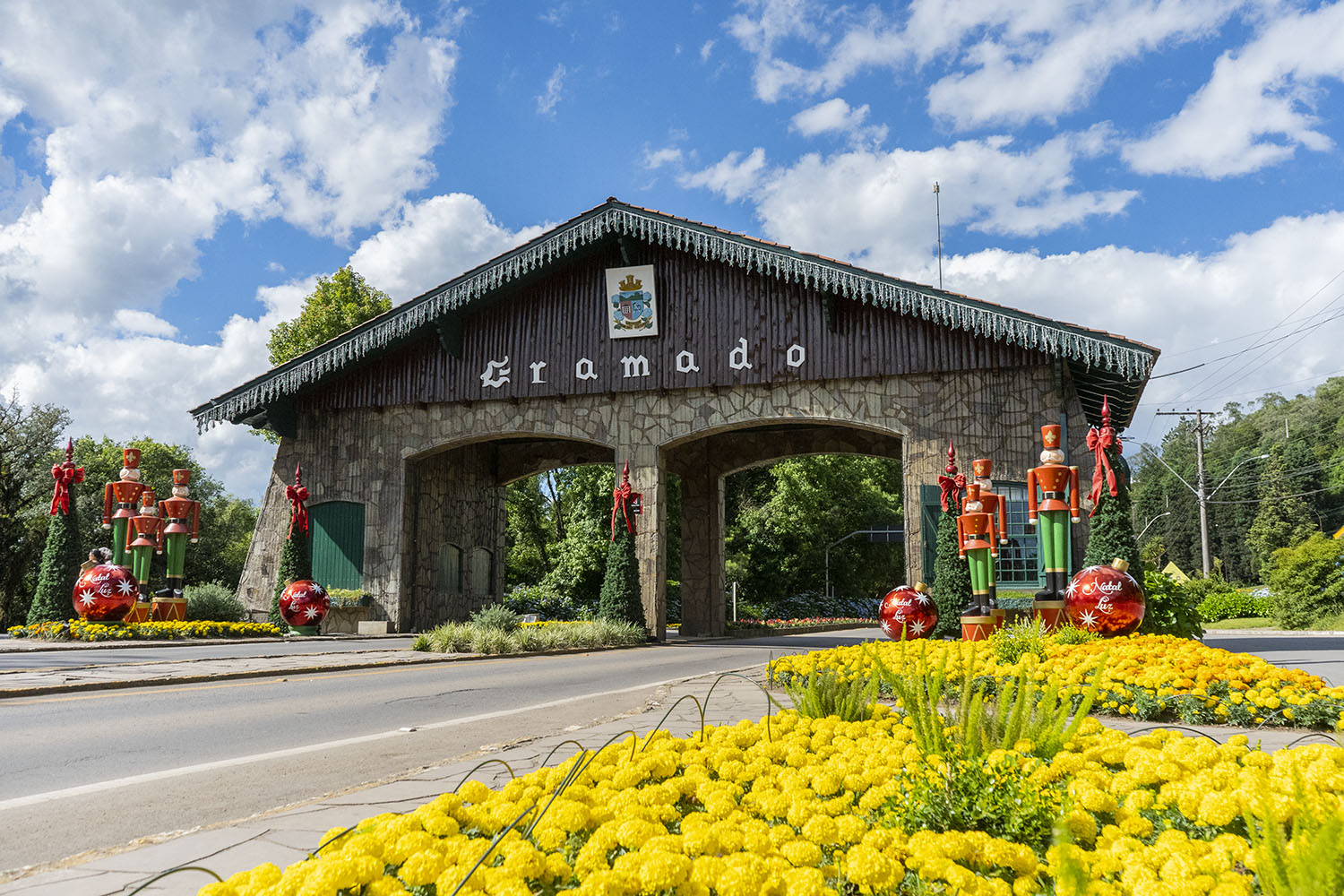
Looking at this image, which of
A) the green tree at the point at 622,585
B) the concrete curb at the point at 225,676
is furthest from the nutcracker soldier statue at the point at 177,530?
the green tree at the point at 622,585

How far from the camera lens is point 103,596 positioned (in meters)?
14.9

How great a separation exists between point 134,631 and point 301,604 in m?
3.58

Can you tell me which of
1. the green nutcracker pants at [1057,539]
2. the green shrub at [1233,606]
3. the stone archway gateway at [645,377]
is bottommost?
the green shrub at [1233,606]

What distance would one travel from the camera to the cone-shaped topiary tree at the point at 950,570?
14.5 meters

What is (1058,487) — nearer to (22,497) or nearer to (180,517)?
(180,517)

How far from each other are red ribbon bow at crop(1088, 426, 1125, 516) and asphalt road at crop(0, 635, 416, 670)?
11.2 metres

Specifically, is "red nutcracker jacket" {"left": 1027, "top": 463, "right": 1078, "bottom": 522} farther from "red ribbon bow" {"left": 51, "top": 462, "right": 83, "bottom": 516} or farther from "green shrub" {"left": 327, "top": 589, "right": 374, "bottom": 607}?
"red ribbon bow" {"left": 51, "top": 462, "right": 83, "bottom": 516}

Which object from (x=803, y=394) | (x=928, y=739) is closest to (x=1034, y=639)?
(x=928, y=739)

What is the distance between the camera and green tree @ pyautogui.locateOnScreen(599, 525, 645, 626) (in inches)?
722

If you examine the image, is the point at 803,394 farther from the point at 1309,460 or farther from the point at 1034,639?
the point at 1309,460

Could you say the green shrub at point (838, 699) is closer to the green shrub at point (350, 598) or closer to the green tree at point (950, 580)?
the green tree at point (950, 580)

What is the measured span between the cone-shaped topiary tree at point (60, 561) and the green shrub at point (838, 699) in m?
16.5

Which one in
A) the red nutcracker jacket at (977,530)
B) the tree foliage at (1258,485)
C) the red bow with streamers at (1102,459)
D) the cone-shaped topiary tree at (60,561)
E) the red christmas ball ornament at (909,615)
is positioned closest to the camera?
the red bow with streamers at (1102,459)

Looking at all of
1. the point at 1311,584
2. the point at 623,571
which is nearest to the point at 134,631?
the point at 623,571
